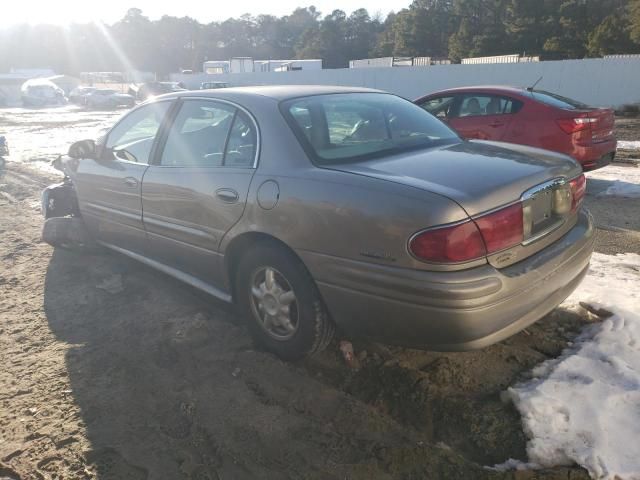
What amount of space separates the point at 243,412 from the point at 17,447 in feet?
3.72

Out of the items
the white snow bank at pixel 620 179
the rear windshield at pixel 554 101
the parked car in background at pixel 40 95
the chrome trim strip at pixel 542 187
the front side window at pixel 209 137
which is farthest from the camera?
the parked car in background at pixel 40 95

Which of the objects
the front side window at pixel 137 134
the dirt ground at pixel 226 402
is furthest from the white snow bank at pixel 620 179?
the front side window at pixel 137 134

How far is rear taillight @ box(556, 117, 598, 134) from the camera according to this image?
6961mm

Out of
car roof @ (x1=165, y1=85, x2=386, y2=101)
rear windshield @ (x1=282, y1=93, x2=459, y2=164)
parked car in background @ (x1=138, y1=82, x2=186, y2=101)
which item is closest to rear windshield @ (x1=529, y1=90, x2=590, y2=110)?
rear windshield @ (x1=282, y1=93, x2=459, y2=164)

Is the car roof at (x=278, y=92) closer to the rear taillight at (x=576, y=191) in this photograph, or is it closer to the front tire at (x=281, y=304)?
the front tire at (x=281, y=304)

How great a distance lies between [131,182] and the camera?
418cm

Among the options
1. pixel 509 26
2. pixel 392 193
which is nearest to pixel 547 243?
pixel 392 193

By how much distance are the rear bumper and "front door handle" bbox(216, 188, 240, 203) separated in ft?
2.21

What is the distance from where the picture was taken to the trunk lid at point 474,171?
2.53 m

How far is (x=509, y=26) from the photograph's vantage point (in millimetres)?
50000

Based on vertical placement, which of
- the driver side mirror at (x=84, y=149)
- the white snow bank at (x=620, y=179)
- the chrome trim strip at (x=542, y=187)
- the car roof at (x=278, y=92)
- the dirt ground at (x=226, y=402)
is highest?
the car roof at (x=278, y=92)

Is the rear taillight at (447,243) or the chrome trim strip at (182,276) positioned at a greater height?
the rear taillight at (447,243)

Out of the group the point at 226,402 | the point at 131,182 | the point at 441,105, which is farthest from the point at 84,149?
the point at 441,105

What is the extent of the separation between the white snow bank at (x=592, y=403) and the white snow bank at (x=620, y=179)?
4223mm
